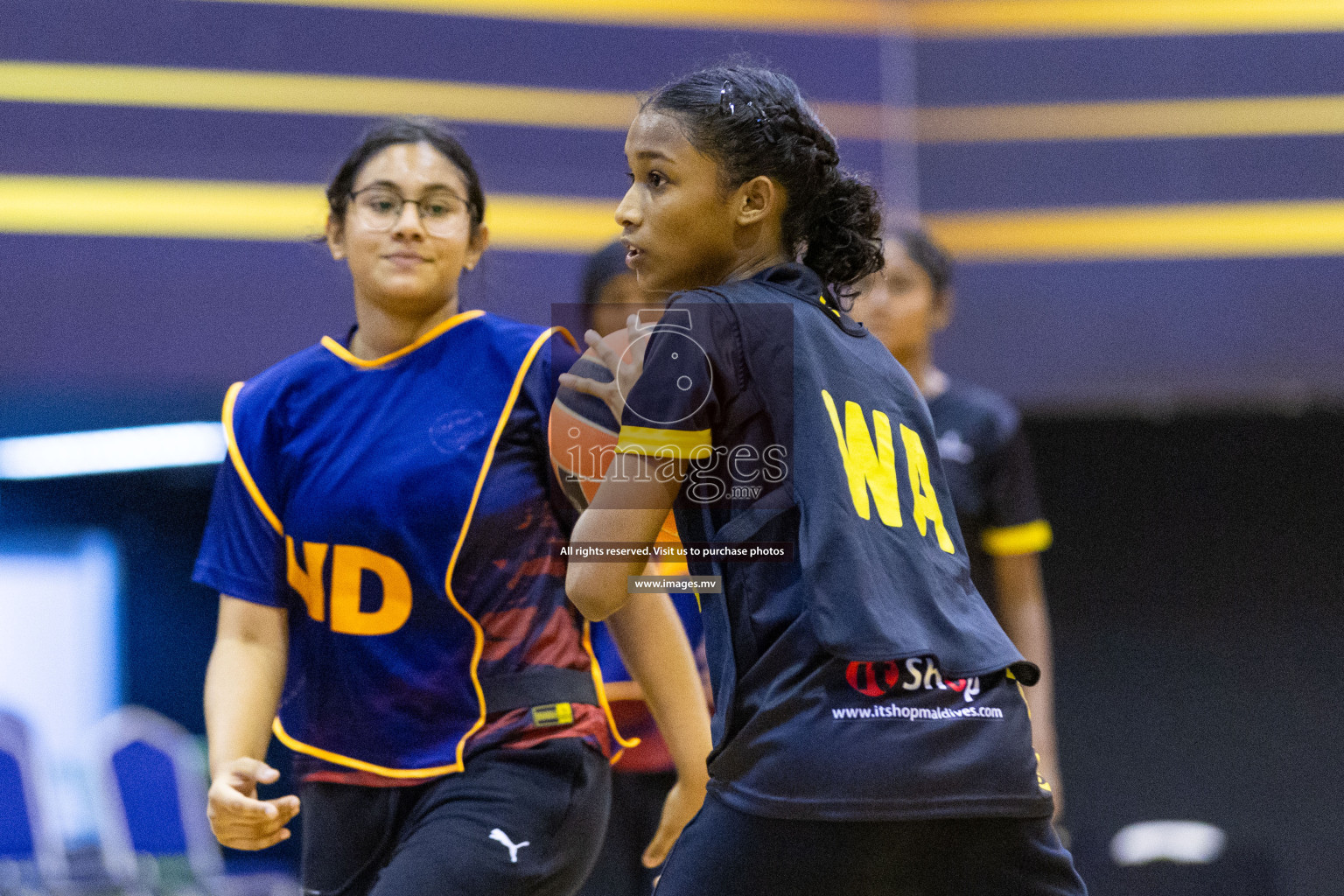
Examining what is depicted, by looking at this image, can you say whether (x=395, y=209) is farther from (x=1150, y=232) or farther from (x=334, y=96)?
(x=1150, y=232)

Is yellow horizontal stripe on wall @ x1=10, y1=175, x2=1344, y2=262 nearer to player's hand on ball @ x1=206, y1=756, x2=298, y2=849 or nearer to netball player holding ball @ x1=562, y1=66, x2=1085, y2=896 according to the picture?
player's hand on ball @ x1=206, y1=756, x2=298, y2=849

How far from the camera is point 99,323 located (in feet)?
15.0

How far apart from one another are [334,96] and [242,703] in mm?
3367

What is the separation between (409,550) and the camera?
1921 millimetres

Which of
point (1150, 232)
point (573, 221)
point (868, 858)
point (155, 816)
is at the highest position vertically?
point (573, 221)

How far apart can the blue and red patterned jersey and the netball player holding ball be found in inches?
18.8

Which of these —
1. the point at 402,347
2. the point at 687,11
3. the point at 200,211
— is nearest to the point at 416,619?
the point at 402,347

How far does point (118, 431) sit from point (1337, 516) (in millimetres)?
4547

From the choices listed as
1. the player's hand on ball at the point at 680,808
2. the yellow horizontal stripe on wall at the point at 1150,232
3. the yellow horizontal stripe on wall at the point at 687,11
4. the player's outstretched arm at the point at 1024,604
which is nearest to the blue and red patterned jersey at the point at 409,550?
the player's hand on ball at the point at 680,808

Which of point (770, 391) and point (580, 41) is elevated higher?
point (580, 41)

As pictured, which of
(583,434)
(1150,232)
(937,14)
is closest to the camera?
(583,434)

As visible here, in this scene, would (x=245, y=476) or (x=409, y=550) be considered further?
(x=245, y=476)

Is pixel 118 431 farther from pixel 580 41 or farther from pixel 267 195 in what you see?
pixel 580 41

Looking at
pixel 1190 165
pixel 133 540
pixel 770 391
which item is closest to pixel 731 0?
pixel 1190 165
